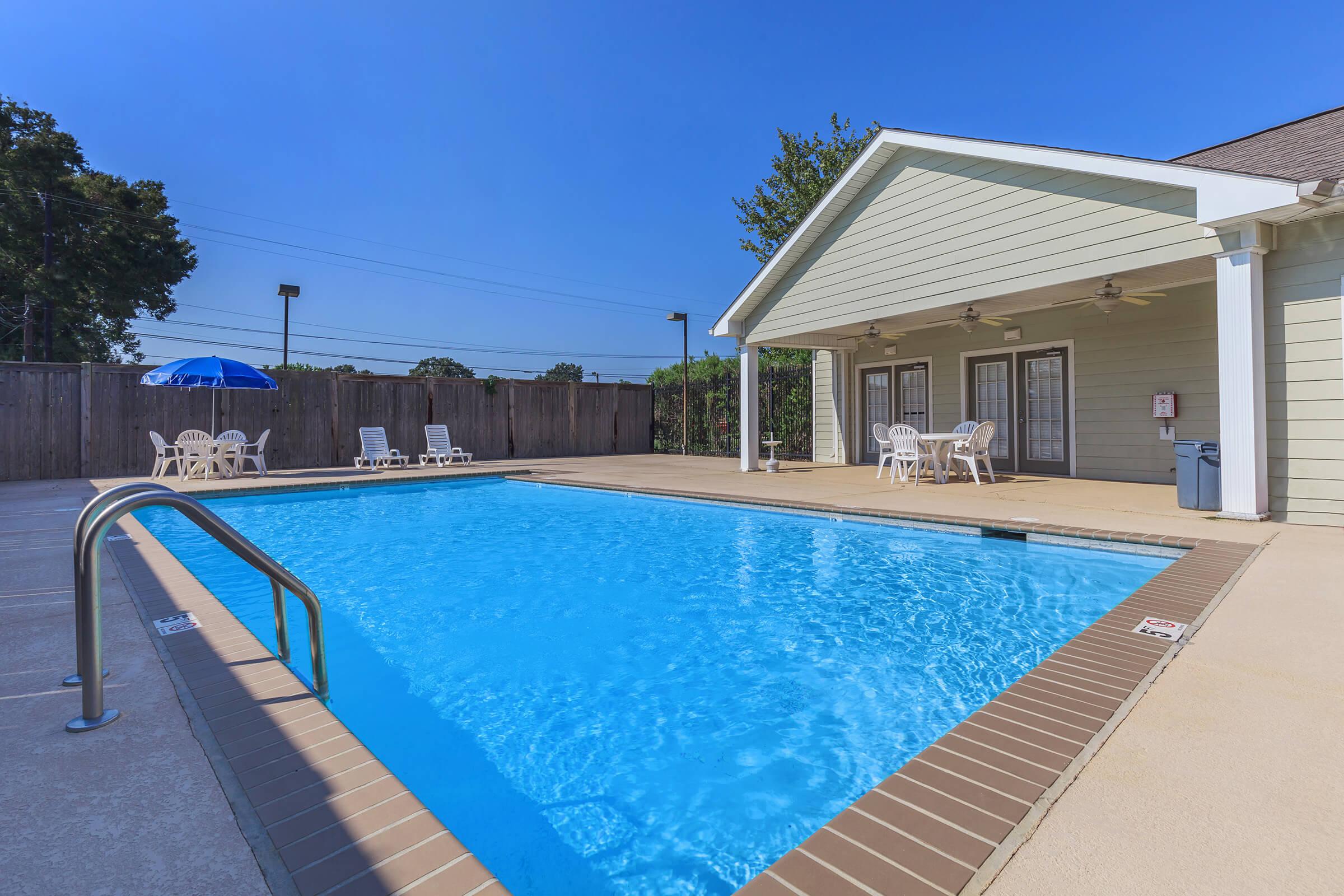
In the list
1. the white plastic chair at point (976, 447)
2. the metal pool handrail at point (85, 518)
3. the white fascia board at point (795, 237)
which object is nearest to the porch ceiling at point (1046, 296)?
the white fascia board at point (795, 237)

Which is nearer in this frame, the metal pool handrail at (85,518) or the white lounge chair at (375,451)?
the metal pool handrail at (85,518)

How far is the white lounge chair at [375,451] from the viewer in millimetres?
13359

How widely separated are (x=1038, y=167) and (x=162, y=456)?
14251 mm

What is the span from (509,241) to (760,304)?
61.5 feet

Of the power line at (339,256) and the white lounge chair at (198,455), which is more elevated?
the power line at (339,256)

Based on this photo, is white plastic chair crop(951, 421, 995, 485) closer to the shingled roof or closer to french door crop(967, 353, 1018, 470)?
french door crop(967, 353, 1018, 470)

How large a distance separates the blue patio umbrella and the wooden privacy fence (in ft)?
6.85

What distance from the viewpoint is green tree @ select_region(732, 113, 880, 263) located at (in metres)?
21.1

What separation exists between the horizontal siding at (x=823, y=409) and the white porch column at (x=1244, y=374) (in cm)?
782

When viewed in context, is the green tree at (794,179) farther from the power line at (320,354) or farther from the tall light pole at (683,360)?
the power line at (320,354)

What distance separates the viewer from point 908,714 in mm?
2832

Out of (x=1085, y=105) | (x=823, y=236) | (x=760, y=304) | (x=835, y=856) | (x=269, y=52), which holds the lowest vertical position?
(x=835, y=856)

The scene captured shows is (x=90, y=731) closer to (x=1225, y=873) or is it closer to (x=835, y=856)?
(x=835, y=856)

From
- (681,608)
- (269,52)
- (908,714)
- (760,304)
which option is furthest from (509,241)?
(908,714)
